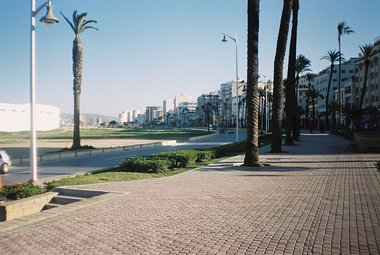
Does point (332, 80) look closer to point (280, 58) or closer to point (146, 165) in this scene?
point (280, 58)

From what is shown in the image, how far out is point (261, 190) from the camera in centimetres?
1055

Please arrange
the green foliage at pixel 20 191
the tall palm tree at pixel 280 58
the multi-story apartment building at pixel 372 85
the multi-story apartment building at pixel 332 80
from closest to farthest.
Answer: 1. the green foliage at pixel 20 191
2. the tall palm tree at pixel 280 58
3. the multi-story apartment building at pixel 372 85
4. the multi-story apartment building at pixel 332 80

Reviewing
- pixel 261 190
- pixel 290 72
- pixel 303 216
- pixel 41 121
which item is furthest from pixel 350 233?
pixel 41 121

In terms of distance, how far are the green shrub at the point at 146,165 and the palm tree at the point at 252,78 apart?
3.59m

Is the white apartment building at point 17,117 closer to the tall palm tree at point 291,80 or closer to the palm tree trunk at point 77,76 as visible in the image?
the palm tree trunk at point 77,76

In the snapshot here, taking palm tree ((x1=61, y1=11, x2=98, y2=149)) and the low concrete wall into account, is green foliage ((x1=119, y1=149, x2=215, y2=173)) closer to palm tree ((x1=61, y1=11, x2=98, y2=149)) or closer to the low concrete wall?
the low concrete wall

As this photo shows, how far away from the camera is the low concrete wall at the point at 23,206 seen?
881 cm

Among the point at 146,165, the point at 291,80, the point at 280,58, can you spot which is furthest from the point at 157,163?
the point at 291,80

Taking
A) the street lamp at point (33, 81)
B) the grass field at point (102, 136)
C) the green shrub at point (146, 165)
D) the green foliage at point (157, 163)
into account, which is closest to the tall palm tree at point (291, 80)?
the green foliage at point (157, 163)

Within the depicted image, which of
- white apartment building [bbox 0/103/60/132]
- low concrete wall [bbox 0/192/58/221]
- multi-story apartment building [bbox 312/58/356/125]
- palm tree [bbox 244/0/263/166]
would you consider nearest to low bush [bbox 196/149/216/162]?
palm tree [bbox 244/0/263/166]

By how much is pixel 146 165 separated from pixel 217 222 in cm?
884

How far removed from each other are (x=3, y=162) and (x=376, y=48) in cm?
7187

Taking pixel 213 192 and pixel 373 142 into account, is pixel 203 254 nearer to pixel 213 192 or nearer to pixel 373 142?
pixel 213 192

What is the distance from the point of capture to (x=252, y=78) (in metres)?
17.1
